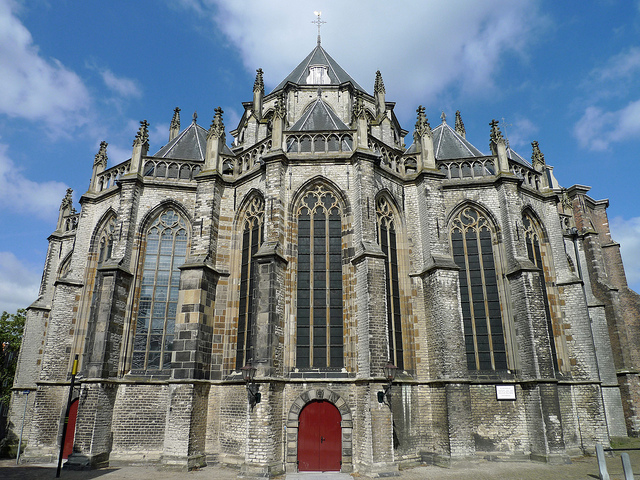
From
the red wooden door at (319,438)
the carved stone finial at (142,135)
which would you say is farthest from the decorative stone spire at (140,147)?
the red wooden door at (319,438)

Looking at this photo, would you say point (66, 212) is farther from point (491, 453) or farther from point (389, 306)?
point (491, 453)

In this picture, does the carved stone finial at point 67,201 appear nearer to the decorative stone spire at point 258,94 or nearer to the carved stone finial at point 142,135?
the carved stone finial at point 142,135

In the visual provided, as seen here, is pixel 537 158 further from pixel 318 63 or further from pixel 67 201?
pixel 67 201

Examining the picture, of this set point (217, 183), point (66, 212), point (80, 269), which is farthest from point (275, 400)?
point (66, 212)

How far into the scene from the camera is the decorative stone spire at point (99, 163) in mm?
20953

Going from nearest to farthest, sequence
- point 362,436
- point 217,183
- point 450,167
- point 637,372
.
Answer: point 362,436
point 217,183
point 450,167
point 637,372

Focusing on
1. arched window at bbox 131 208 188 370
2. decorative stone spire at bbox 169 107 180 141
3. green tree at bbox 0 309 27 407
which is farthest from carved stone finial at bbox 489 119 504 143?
green tree at bbox 0 309 27 407

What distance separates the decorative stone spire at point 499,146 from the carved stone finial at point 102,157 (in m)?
19.3

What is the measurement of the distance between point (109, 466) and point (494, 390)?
14.7m

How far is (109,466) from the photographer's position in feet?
49.7

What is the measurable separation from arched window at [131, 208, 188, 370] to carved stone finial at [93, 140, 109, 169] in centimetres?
523

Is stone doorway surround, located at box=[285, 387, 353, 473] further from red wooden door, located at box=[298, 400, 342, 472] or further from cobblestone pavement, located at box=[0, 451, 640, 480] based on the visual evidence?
cobblestone pavement, located at box=[0, 451, 640, 480]

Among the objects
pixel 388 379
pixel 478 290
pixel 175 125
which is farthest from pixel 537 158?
pixel 175 125

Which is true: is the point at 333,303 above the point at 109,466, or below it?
above
